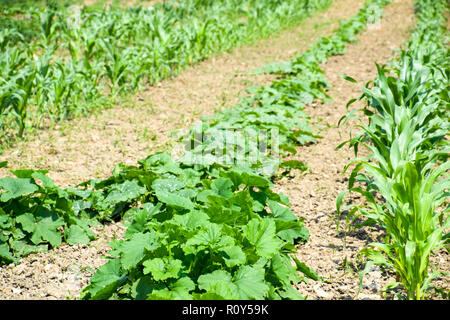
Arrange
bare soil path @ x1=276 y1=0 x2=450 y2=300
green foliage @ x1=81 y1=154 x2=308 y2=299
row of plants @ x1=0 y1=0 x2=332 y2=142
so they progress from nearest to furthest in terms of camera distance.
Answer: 1. green foliage @ x1=81 y1=154 x2=308 y2=299
2. bare soil path @ x1=276 y1=0 x2=450 y2=300
3. row of plants @ x1=0 y1=0 x2=332 y2=142

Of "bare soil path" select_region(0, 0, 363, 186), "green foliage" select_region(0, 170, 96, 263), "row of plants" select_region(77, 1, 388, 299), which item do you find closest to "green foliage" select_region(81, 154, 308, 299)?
"row of plants" select_region(77, 1, 388, 299)

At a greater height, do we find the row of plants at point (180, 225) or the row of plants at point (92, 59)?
the row of plants at point (92, 59)

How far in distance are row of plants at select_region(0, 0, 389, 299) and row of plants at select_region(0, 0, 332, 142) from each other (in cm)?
170

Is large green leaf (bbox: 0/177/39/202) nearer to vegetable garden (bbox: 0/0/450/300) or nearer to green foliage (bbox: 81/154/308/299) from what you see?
vegetable garden (bbox: 0/0/450/300)

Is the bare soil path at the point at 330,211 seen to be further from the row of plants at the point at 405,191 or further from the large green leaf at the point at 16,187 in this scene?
the large green leaf at the point at 16,187

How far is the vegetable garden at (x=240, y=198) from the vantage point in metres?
1.95

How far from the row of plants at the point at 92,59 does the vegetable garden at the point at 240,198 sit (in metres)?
0.03

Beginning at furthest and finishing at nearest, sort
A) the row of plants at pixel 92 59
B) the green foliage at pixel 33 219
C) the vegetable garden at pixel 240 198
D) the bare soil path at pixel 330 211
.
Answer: the row of plants at pixel 92 59, the green foliage at pixel 33 219, the bare soil path at pixel 330 211, the vegetable garden at pixel 240 198

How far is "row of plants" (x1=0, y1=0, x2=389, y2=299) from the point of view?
6.08 ft

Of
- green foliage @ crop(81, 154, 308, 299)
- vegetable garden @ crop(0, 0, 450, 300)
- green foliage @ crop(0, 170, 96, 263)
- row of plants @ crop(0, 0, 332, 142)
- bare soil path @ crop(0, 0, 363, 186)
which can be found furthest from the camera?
row of plants @ crop(0, 0, 332, 142)

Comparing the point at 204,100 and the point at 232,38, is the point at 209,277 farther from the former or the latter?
the point at 232,38

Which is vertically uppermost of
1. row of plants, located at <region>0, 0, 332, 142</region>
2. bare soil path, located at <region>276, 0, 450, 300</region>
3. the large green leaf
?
row of plants, located at <region>0, 0, 332, 142</region>

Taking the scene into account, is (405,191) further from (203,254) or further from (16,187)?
(16,187)

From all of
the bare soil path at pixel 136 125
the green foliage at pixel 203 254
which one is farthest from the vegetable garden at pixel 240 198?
the bare soil path at pixel 136 125
